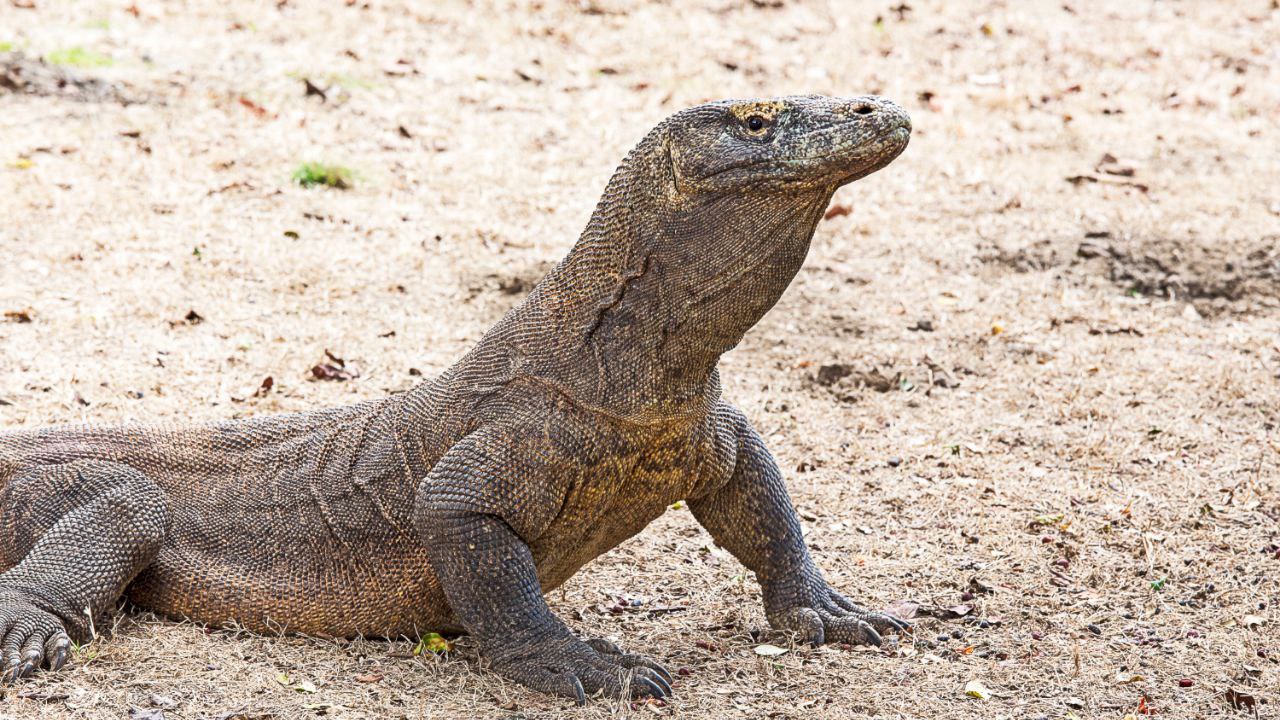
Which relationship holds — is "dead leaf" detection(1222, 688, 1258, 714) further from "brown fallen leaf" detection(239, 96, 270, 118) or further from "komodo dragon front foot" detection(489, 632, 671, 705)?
"brown fallen leaf" detection(239, 96, 270, 118)

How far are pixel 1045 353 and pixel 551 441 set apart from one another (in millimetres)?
4016

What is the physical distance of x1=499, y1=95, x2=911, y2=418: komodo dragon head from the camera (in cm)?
364

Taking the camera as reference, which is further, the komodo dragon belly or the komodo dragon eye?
the komodo dragon belly

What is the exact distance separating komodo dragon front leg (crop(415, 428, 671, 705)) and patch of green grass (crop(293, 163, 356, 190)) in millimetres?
5308

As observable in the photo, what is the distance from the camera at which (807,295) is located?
25.7 feet

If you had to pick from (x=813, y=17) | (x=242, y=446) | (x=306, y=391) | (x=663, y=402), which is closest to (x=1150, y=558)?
(x=663, y=402)

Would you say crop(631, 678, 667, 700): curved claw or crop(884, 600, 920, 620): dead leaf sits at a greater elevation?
crop(631, 678, 667, 700): curved claw

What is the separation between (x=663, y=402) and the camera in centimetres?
396

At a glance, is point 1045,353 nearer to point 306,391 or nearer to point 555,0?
point 306,391

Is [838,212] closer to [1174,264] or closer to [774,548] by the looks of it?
[1174,264]

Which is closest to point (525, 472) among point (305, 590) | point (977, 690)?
point (305, 590)

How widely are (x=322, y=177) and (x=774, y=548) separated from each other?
17.8ft

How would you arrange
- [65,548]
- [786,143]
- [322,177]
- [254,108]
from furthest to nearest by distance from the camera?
1. [254,108]
2. [322,177]
3. [65,548]
4. [786,143]

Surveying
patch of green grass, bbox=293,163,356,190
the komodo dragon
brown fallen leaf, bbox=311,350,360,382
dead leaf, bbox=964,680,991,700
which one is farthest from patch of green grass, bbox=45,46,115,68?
dead leaf, bbox=964,680,991,700
